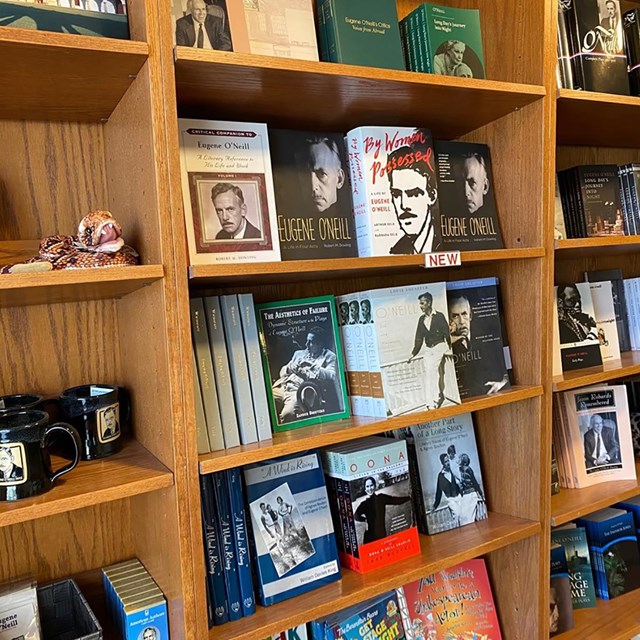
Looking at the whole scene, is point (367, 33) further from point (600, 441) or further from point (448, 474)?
point (600, 441)

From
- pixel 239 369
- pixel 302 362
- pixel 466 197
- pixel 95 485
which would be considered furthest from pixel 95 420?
pixel 466 197

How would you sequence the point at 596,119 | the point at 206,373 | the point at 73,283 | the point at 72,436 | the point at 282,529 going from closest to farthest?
the point at 73,283
the point at 72,436
the point at 206,373
the point at 282,529
the point at 596,119

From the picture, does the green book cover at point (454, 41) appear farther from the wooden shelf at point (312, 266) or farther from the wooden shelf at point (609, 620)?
the wooden shelf at point (609, 620)

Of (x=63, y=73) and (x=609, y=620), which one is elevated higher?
(x=63, y=73)

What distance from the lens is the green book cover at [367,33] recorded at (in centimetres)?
121

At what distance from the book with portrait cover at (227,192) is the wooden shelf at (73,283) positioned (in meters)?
0.13

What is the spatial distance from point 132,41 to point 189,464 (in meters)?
0.67

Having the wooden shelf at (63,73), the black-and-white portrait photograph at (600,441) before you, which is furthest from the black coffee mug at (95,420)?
the black-and-white portrait photograph at (600,441)

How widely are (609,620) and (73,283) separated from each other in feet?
5.30

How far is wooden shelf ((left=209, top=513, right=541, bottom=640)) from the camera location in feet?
3.58

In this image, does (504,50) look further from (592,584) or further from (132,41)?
(592,584)

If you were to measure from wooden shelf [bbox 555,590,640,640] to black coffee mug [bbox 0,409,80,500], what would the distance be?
134 centimetres

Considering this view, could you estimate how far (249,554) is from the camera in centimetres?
117

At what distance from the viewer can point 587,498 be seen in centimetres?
158
